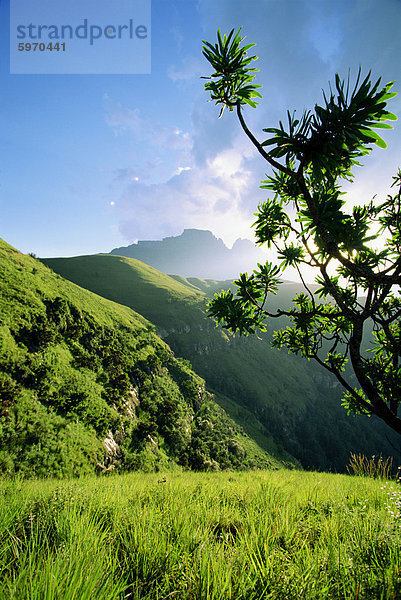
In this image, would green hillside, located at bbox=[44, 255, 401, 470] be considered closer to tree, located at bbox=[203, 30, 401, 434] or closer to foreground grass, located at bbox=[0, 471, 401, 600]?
tree, located at bbox=[203, 30, 401, 434]

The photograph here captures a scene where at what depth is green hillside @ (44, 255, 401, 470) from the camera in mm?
85938

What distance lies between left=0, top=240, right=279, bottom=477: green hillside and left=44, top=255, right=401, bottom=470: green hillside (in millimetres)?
34650

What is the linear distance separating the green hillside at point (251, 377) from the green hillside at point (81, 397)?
3465 centimetres

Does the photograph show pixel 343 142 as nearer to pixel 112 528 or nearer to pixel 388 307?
pixel 388 307

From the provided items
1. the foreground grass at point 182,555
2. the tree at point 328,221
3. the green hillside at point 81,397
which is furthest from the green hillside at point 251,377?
the foreground grass at point 182,555

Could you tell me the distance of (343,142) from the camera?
338cm

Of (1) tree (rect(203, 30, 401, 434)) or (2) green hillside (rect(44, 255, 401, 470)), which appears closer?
(1) tree (rect(203, 30, 401, 434))

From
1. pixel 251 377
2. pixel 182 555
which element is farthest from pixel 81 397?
pixel 251 377

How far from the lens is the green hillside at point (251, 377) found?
8594cm

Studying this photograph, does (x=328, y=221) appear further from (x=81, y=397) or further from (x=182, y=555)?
(x=81, y=397)

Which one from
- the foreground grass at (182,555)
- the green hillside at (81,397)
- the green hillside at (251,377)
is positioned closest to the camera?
the foreground grass at (182,555)

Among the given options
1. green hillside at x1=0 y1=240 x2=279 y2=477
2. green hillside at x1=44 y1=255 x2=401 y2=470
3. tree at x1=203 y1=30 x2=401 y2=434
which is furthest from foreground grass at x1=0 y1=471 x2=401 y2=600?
green hillside at x1=44 y1=255 x2=401 y2=470

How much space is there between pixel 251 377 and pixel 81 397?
83204 millimetres

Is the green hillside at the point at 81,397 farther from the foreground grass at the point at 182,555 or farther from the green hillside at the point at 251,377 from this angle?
the green hillside at the point at 251,377
